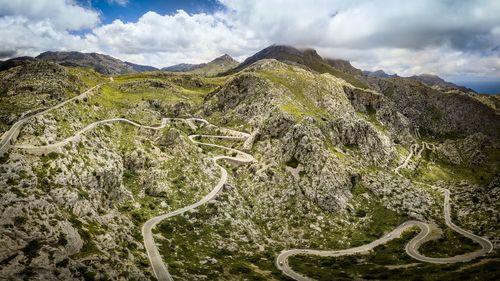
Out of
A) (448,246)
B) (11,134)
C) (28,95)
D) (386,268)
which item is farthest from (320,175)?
(28,95)

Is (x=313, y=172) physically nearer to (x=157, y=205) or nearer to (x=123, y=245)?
(x=157, y=205)

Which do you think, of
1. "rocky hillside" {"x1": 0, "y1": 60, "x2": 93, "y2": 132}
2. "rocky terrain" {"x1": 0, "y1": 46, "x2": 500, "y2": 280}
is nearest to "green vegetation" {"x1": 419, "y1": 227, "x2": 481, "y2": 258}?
"rocky terrain" {"x1": 0, "y1": 46, "x2": 500, "y2": 280}

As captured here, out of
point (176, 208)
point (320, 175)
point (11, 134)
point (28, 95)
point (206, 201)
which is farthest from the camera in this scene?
point (320, 175)

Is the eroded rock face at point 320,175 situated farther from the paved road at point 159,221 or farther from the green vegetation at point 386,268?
the green vegetation at point 386,268

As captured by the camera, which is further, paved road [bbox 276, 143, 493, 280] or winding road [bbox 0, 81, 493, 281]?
paved road [bbox 276, 143, 493, 280]

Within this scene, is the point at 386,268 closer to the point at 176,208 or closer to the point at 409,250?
the point at 409,250

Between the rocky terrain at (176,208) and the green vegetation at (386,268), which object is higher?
the rocky terrain at (176,208)

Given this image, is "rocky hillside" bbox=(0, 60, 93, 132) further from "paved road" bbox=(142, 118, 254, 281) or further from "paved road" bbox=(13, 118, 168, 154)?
"paved road" bbox=(142, 118, 254, 281)

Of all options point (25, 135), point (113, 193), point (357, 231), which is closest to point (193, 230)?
point (113, 193)

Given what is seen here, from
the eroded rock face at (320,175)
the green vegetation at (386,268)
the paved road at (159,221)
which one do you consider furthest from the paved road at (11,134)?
the eroded rock face at (320,175)

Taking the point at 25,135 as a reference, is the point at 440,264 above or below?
below

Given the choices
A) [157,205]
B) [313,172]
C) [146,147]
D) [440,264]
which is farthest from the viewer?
[313,172]
